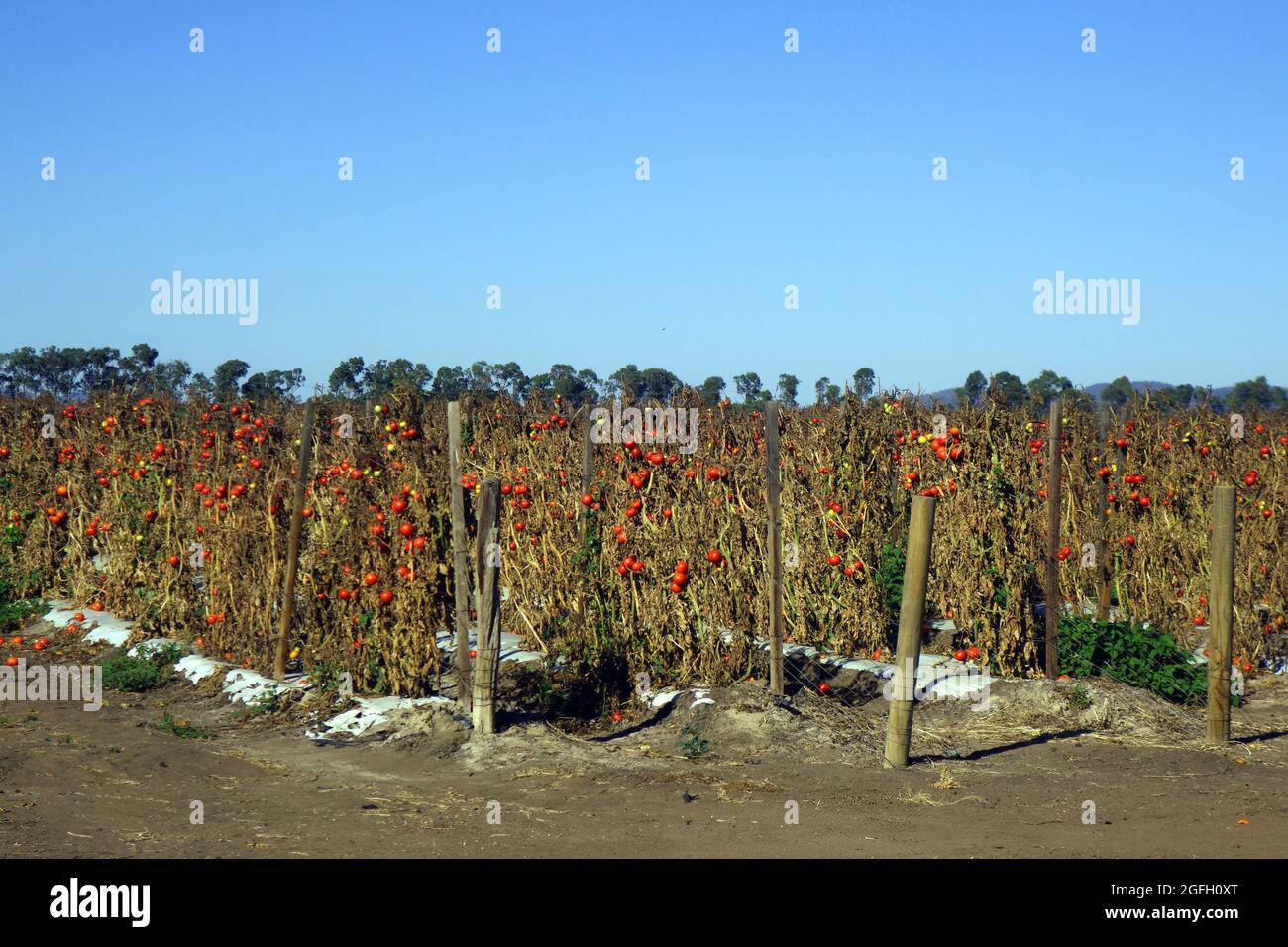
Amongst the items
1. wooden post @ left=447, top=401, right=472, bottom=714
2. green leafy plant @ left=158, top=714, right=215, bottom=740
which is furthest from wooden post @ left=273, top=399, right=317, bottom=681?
wooden post @ left=447, top=401, right=472, bottom=714

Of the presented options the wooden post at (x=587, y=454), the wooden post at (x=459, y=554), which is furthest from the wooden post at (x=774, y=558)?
the wooden post at (x=459, y=554)

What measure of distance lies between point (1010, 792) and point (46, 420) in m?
13.2

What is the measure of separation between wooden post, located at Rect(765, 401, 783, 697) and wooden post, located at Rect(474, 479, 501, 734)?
7.91ft

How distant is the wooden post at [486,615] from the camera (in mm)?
8398

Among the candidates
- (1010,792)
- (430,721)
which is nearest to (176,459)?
(430,721)

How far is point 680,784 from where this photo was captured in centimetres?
770

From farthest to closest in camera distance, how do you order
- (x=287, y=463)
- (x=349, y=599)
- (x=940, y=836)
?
(x=287, y=463), (x=349, y=599), (x=940, y=836)

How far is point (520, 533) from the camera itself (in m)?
12.0

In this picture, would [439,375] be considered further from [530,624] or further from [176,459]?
[530,624]

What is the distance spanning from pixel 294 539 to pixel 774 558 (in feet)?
14.2

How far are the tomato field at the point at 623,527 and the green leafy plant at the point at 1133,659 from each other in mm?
387

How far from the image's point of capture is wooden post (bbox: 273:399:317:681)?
34.2 ft

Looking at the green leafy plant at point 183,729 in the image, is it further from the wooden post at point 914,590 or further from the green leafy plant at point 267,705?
the wooden post at point 914,590

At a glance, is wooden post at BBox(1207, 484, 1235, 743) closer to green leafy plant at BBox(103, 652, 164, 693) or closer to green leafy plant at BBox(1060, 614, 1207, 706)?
green leafy plant at BBox(1060, 614, 1207, 706)
